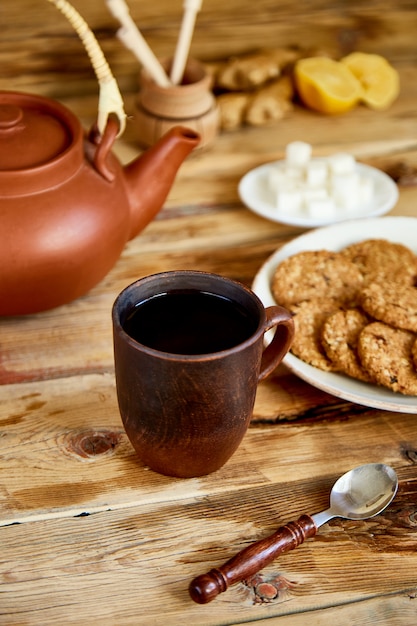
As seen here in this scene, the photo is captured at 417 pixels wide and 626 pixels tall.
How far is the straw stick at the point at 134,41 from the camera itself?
1.27 metres

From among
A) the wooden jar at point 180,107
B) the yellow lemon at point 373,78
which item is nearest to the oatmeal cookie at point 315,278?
the wooden jar at point 180,107

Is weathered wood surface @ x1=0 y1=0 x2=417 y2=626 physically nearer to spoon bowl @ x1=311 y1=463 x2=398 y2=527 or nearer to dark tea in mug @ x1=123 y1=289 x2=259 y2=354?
spoon bowl @ x1=311 y1=463 x2=398 y2=527

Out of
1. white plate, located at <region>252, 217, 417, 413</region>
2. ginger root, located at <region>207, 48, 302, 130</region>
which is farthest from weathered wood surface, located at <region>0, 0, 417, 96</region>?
white plate, located at <region>252, 217, 417, 413</region>

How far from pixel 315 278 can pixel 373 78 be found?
79 cm

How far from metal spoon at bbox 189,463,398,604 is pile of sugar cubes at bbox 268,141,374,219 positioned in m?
0.56

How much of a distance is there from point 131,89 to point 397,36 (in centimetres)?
65

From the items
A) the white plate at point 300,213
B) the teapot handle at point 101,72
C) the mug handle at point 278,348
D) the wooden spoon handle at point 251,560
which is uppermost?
the teapot handle at point 101,72

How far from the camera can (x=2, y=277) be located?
3.13ft

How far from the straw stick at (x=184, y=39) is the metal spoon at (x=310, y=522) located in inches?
34.7

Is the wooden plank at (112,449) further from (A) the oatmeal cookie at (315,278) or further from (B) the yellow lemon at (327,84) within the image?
(B) the yellow lemon at (327,84)

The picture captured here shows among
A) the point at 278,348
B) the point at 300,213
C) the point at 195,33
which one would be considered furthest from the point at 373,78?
the point at 278,348

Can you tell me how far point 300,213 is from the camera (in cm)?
128

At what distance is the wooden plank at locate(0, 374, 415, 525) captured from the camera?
81 centimetres

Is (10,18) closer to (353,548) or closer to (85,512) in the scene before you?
(85,512)
